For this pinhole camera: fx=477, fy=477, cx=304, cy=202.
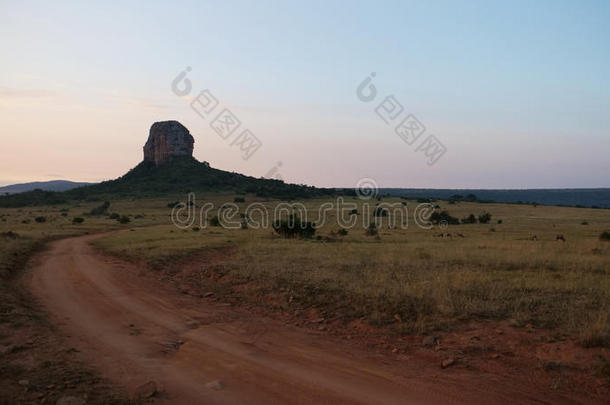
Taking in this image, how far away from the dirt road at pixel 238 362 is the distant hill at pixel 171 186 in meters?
71.4

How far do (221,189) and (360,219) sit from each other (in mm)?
42529

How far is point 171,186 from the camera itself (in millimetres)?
86562

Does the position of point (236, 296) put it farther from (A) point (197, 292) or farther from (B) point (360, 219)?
(B) point (360, 219)

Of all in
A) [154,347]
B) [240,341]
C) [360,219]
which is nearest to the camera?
[154,347]

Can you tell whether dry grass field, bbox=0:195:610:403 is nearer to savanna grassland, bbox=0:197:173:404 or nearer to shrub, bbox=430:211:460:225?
savanna grassland, bbox=0:197:173:404

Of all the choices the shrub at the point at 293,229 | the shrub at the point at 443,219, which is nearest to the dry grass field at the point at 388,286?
the shrub at the point at 293,229

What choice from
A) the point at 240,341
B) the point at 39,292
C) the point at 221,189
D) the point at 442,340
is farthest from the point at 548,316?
the point at 221,189

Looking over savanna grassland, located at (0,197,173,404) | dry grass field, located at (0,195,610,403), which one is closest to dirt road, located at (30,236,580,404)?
savanna grassland, located at (0,197,173,404)

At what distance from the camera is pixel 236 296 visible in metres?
12.9

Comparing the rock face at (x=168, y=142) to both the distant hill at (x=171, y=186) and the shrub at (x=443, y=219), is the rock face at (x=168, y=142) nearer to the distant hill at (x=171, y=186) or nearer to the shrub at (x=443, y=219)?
the distant hill at (x=171, y=186)

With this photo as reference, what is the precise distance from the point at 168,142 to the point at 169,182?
13.5 metres

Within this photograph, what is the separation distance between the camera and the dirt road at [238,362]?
20.3ft

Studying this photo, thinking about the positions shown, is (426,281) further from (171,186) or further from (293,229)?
(171,186)

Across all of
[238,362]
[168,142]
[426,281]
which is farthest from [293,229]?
[168,142]
